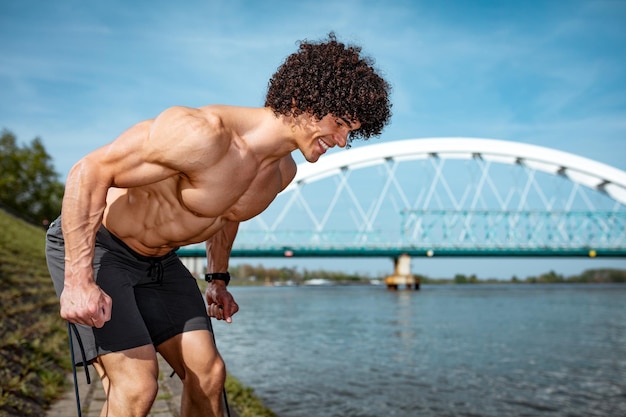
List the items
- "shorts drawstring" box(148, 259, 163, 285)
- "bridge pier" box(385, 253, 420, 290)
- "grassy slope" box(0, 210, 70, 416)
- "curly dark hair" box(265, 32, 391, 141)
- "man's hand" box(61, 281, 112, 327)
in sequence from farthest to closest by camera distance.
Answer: "bridge pier" box(385, 253, 420, 290), "grassy slope" box(0, 210, 70, 416), "shorts drawstring" box(148, 259, 163, 285), "curly dark hair" box(265, 32, 391, 141), "man's hand" box(61, 281, 112, 327)

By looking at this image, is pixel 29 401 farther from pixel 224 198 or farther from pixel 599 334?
pixel 599 334

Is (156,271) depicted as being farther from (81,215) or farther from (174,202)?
(81,215)

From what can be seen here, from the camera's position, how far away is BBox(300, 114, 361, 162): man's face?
225cm

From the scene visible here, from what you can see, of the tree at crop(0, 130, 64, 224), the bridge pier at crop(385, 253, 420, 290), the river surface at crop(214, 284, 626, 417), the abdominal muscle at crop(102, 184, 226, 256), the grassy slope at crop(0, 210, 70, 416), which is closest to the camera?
the abdominal muscle at crop(102, 184, 226, 256)

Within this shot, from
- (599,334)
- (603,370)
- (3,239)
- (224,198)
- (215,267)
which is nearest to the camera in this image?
(224,198)

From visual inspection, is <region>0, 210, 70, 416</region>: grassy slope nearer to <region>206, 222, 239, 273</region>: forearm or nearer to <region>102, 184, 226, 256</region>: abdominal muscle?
<region>206, 222, 239, 273</region>: forearm

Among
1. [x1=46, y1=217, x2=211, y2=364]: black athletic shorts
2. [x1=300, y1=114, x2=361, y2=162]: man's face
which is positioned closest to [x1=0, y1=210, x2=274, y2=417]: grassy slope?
[x1=46, y1=217, x2=211, y2=364]: black athletic shorts

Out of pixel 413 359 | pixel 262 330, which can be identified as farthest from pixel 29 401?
pixel 262 330

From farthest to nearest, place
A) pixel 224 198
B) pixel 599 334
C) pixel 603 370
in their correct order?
1. pixel 599 334
2. pixel 603 370
3. pixel 224 198

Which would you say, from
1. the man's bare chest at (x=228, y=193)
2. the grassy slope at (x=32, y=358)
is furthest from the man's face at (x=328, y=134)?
the grassy slope at (x=32, y=358)

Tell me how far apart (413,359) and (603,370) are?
9.16 feet

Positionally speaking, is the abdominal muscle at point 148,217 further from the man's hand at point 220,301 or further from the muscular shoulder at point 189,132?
the man's hand at point 220,301

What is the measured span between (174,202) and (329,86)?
0.68 meters

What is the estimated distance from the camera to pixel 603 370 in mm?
9945
